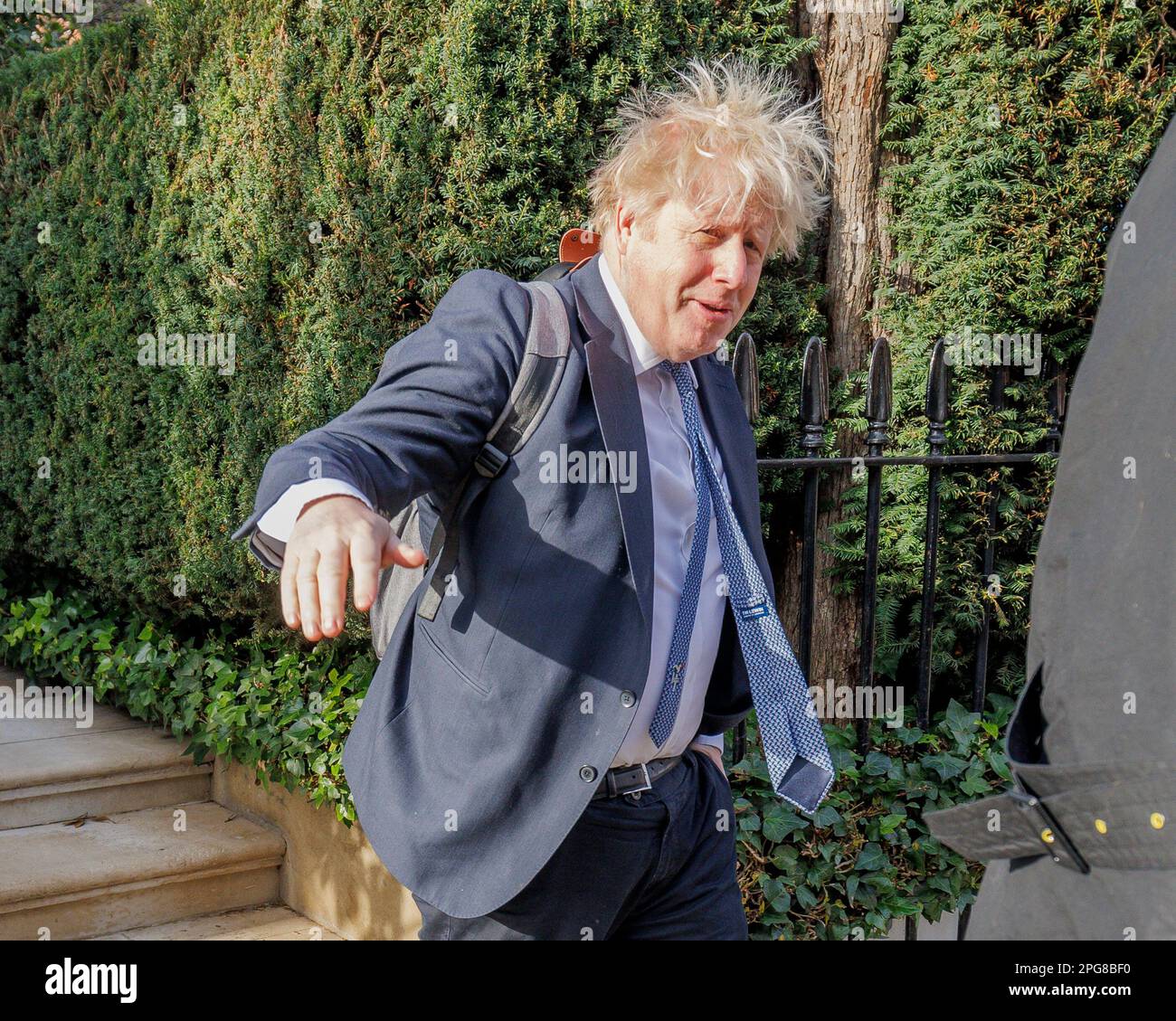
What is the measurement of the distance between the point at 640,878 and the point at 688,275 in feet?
3.66

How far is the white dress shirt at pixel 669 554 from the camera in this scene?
2.08 meters

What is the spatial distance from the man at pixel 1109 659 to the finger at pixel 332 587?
2.40 ft

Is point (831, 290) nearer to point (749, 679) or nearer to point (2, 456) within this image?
point (749, 679)

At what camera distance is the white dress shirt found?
6.82ft

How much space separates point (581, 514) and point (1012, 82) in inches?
110

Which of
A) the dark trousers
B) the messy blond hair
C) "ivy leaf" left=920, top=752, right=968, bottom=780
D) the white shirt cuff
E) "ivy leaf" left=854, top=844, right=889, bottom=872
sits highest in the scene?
the messy blond hair

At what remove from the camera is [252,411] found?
387cm

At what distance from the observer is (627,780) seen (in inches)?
83.4

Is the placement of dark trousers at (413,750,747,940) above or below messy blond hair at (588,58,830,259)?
below

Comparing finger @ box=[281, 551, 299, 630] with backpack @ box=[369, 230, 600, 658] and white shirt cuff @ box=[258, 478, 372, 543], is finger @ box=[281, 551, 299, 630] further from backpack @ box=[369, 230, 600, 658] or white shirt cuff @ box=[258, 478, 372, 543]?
backpack @ box=[369, 230, 600, 658]

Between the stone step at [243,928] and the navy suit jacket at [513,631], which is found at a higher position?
the navy suit jacket at [513,631]

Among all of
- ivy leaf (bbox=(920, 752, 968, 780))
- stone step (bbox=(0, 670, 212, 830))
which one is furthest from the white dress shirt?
stone step (bbox=(0, 670, 212, 830))

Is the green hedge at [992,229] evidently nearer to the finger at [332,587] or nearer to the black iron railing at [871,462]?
the black iron railing at [871,462]

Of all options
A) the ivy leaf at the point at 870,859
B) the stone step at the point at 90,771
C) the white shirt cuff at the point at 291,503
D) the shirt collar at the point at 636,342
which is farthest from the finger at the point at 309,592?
the stone step at the point at 90,771
